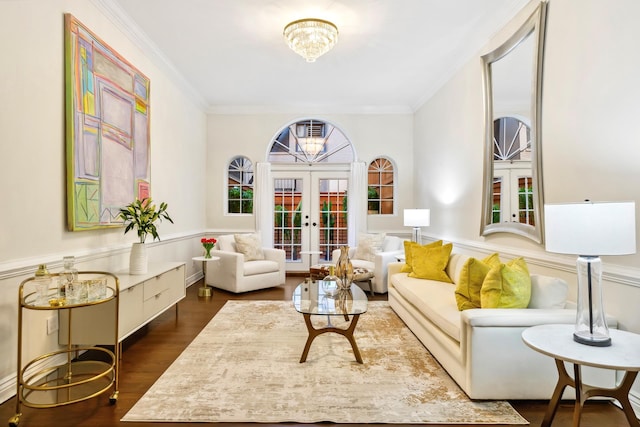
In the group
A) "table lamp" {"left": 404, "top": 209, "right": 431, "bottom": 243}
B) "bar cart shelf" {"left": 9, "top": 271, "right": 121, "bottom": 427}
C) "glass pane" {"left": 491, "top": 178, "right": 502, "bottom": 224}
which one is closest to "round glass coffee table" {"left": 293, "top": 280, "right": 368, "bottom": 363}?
"bar cart shelf" {"left": 9, "top": 271, "right": 121, "bottom": 427}

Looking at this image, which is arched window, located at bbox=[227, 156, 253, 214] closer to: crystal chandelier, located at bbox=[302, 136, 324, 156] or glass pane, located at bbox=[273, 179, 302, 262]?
glass pane, located at bbox=[273, 179, 302, 262]

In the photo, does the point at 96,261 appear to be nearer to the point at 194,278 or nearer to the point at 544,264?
the point at 194,278

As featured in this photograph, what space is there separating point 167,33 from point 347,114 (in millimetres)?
3523

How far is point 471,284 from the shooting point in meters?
2.64

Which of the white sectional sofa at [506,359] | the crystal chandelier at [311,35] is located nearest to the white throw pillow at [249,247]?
the crystal chandelier at [311,35]

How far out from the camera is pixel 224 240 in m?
5.62

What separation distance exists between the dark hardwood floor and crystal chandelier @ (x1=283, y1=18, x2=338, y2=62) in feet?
10.4

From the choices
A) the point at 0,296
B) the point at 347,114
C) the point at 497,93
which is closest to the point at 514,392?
the point at 497,93

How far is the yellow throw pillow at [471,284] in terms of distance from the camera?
8.61ft

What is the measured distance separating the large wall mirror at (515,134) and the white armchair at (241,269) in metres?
3.14

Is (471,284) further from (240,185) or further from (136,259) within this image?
(240,185)

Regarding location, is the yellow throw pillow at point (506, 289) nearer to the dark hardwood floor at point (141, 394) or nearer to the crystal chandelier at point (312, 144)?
the dark hardwood floor at point (141, 394)

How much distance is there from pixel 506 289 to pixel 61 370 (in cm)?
Result: 330

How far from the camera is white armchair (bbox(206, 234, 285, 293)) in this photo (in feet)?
16.7
